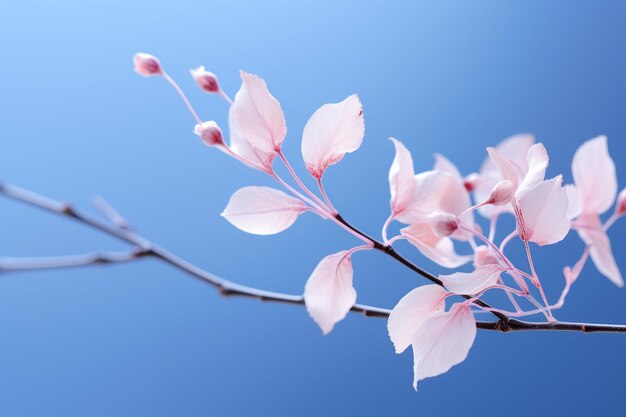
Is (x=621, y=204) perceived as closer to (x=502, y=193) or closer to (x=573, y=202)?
(x=573, y=202)

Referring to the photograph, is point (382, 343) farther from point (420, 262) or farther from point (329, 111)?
point (329, 111)

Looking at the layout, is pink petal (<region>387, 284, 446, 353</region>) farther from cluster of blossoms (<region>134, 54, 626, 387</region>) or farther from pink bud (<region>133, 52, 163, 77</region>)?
pink bud (<region>133, 52, 163, 77</region>)

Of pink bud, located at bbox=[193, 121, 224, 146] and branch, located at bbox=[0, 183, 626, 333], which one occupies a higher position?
pink bud, located at bbox=[193, 121, 224, 146]

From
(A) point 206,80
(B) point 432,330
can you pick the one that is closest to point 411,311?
(B) point 432,330

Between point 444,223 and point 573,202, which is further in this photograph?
point 573,202

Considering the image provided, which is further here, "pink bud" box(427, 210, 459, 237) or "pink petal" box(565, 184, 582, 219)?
"pink petal" box(565, 184, 582, 219)

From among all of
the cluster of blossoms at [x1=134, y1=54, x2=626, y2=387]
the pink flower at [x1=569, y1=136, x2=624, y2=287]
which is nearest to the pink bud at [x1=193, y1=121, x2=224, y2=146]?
the cluster of blossoms at [x1=134, y1=54, x2=626, y2=387]

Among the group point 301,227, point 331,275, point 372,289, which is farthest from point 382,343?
point 331,275
